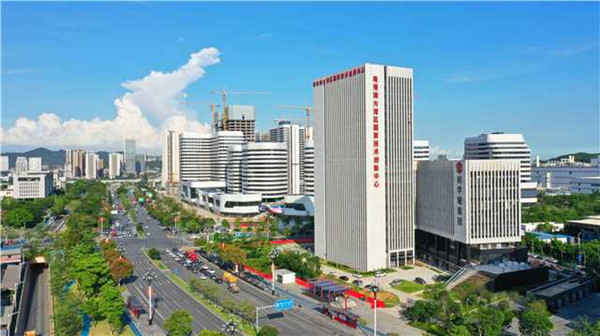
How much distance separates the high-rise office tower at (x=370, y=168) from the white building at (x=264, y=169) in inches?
2890

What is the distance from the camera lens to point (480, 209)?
7981 cm

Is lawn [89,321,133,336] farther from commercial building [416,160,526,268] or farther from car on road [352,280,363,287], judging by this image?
commercial building [416,160,526,268]

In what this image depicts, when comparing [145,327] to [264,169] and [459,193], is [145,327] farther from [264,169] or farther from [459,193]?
[264,169]

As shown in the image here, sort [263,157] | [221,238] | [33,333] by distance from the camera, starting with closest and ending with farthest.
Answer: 1. [33,333]
2. [221,238]
3. [263,157]

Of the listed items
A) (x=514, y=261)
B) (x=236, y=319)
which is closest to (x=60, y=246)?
(x=236, y=319)

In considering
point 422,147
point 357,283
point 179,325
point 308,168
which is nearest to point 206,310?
point 179,325

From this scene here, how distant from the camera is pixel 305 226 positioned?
13388 centimetres

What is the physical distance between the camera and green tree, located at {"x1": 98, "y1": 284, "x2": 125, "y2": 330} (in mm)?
57216

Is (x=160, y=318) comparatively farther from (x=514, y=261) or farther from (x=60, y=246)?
(x=514, y=261)

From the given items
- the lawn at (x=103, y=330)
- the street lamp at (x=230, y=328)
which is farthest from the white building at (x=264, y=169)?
the street lamp at (x=230, y=328)

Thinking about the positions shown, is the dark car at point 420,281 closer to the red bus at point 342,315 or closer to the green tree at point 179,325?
the red bus at point 342,315

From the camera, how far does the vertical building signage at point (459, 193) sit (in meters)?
80.6

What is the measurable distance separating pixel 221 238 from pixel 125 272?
39677mm

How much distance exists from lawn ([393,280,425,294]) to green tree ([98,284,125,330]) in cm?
4217
